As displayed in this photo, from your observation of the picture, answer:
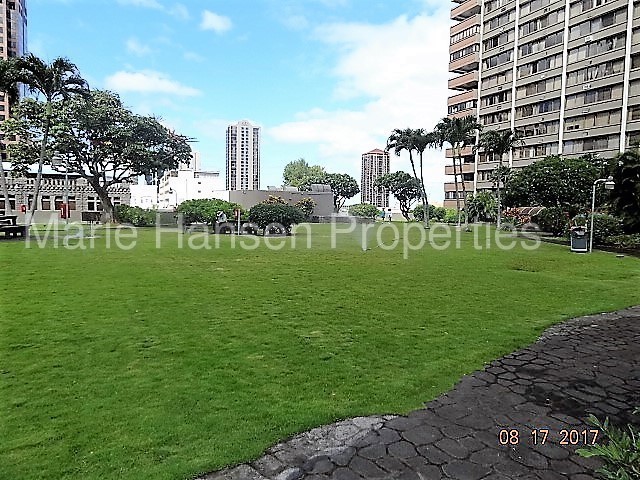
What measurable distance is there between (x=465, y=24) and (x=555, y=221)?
143 feet

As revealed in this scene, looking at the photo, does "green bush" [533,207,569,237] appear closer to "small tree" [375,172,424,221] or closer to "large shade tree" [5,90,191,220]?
"large shade tree" [5,90,191,220]

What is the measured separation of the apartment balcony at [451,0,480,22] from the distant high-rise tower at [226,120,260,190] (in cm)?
4970

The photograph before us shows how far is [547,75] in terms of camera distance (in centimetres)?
4919

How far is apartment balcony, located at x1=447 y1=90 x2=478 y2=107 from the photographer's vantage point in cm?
5931

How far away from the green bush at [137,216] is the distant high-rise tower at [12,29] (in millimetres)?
63686

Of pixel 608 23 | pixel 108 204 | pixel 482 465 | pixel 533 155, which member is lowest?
pixel 482 465

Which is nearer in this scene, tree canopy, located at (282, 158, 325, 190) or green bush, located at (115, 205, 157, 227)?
green bush, located at (115, 205, 157, 227)

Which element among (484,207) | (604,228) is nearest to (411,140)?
(484,207)

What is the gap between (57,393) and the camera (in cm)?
440

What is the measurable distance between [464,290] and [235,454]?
7.86 m

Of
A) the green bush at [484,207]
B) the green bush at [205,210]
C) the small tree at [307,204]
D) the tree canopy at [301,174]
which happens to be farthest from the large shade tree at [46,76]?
the tree canopy at [301,174]

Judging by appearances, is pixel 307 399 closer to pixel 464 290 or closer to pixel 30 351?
pixel 30 351

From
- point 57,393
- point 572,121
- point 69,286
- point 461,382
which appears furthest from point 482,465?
point 572,121

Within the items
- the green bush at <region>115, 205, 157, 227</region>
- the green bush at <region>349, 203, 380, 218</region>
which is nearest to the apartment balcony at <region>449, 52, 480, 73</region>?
the green bush at <region>349, 203, 380, 218</region>
